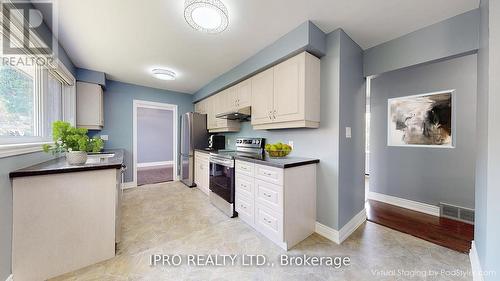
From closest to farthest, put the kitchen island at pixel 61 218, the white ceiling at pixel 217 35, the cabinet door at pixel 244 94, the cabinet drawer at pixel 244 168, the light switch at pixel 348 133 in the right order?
the kitchen island at pixel 61 218 → the white ceiling at pixel 217 35 → the light switch at pixel 348 133 → the cabinet drawer at pixel 244 168 → the cabinet door at pixel 244 94

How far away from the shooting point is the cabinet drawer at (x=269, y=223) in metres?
1.85

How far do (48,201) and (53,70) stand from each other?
196cm

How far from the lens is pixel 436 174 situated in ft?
8.80

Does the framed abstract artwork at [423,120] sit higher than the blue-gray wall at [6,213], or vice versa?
the framed abstract artwork at [423,120]

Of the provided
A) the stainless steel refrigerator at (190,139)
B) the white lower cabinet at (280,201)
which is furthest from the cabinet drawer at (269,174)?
the stainless steel refrigerator at (190,139)

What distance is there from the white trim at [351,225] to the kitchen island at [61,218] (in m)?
2.40

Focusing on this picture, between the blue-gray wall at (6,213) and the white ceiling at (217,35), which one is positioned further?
the white ceiling at (217,35)

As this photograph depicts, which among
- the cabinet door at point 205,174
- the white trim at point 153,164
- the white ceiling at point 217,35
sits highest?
the white ceiling at point 217,35

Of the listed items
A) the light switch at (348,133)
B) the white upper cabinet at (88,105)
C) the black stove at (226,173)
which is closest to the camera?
the light switch at (348,133)

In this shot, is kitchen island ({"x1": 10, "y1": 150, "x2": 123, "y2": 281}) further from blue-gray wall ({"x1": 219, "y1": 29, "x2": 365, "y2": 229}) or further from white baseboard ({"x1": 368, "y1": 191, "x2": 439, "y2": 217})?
white baseboard ({"x1": 368, "y1": 191, "x2": 439, "y2": 217})

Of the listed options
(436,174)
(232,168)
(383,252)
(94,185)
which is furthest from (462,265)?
(94,185)

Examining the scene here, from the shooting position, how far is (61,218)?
4.79ft

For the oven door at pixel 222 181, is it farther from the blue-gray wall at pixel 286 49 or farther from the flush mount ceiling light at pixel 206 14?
the flush mount ceiling light at pixel 206 14

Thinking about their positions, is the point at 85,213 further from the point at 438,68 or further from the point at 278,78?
the point at 438,68
